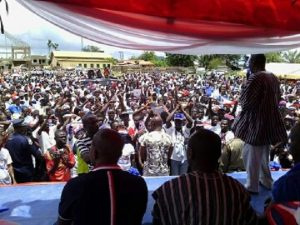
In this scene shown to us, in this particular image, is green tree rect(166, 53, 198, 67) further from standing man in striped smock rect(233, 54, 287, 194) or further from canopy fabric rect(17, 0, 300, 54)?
canopy fabric rect(17, 0, 300, 54)

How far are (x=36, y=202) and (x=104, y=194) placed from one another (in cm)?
215

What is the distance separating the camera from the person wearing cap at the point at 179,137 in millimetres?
6625

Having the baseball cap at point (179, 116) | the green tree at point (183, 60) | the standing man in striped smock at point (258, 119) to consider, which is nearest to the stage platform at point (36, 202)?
the standing man in striped smock at point (258, 119)

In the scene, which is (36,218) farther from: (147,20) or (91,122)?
(147,20)

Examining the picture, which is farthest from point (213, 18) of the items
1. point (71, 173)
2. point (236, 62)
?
point (236, 62)

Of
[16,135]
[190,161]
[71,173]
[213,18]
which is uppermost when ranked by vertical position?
[213,18]

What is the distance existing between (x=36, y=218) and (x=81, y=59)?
6350cm

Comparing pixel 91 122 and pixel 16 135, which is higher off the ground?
pixel 91 122

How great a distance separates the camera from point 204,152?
225 cm

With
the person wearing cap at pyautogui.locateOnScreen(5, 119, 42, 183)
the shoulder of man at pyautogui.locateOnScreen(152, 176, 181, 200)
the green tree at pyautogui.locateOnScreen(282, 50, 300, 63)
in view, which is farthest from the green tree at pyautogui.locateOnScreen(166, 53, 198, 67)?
the shoulder of man at pyautogui.locateOnScreen(152, 176, 181, 200)

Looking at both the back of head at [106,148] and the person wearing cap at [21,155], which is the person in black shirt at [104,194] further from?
the person wearing cap at [21,155]

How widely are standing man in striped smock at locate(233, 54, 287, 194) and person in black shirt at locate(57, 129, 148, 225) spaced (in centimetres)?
184

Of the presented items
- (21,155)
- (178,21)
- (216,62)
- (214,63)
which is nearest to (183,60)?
(214,63)

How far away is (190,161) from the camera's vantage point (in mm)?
2322
